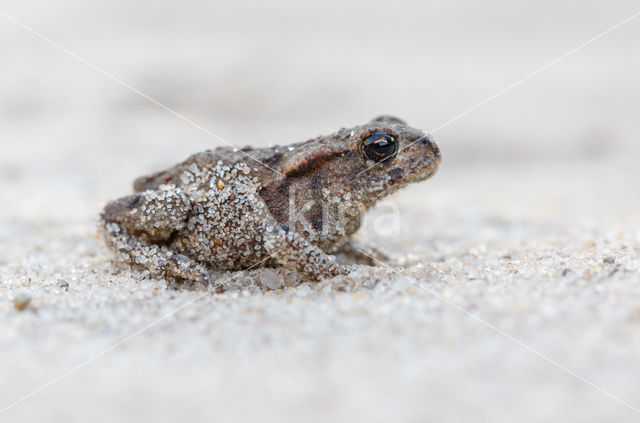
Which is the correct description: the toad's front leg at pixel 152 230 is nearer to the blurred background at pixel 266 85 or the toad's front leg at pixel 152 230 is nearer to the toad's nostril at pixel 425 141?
the toad's nostril at pixel 425 141

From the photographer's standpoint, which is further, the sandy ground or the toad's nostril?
the toad's nostril

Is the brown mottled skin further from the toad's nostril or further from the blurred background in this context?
the blurred background

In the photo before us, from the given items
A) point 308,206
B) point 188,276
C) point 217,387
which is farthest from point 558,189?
point 217,387

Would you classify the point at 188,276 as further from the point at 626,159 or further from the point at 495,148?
the point at 626,159

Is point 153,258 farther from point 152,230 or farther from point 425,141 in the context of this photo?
point 425,141

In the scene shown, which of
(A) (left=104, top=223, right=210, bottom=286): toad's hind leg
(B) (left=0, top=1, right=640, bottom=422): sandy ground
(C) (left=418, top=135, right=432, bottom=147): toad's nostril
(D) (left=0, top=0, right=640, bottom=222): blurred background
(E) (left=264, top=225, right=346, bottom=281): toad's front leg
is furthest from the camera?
(D) (left=0, top=0, right=640, bottom=222): blurred background


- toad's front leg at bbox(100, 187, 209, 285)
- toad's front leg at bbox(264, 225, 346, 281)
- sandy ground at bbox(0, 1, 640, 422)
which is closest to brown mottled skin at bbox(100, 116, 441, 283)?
toad's front leg at bbox(100, 187, 209, 285)
